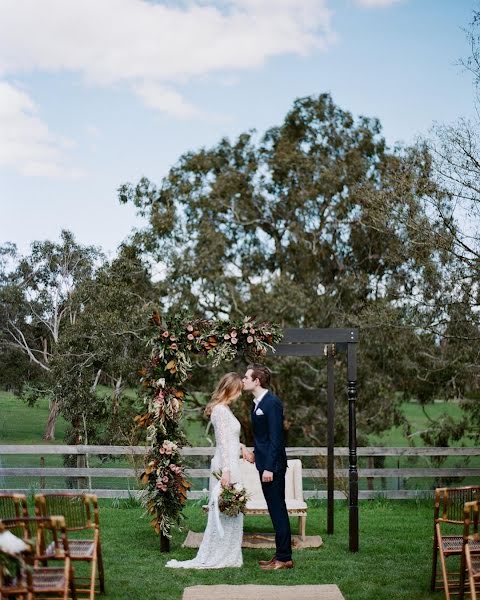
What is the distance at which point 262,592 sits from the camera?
24.6 feet

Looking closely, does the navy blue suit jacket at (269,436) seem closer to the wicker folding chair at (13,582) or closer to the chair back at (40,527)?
the chair back at (40,527)

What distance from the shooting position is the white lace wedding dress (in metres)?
8.70

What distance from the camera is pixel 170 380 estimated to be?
31.5 feet

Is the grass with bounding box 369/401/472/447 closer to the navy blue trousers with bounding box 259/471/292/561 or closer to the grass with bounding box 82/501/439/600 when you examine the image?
the grass with bounding box 82/501/439/600

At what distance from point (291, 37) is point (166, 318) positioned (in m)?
13.2

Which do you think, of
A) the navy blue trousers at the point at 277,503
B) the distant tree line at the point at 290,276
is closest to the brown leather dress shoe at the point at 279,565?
the navy blue trousers at the point at 277,503

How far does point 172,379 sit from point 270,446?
1.61 metres

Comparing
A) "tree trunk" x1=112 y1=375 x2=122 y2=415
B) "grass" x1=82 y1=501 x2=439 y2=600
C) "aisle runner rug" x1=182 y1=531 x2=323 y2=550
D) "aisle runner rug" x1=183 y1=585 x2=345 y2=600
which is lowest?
"grass" x1=82 y1=501 x2=439 y2=600

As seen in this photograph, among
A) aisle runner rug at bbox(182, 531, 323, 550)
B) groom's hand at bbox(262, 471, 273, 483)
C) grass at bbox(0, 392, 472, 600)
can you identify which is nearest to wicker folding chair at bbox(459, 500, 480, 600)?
grass at bbox(0, 392, 472, 600)

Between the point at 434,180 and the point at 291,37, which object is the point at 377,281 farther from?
the point at 434,180

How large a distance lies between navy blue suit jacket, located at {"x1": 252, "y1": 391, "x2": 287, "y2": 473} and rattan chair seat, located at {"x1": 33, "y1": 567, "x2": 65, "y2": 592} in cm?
279

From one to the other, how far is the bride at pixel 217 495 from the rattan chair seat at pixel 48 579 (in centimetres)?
292

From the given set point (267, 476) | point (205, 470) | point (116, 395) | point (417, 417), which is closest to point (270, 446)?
point (267, 476)

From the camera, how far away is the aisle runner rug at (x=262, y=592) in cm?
732
